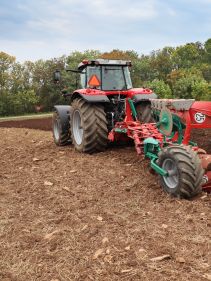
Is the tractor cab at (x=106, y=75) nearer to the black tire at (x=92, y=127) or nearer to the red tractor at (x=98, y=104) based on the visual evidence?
the red tractor at (x=98, y=104)

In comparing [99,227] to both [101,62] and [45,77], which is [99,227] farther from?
[45,77]

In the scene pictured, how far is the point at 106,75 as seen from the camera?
367 inches

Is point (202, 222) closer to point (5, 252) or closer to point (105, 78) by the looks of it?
point (5, 252)

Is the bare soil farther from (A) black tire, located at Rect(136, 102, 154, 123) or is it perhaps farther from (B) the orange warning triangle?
(B) the orange warning triangle

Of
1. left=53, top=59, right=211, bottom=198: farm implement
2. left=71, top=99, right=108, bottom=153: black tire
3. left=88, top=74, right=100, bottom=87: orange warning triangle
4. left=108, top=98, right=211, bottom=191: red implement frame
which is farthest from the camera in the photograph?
left=88, top=74, right=100, bottom=87: orange warning triangle

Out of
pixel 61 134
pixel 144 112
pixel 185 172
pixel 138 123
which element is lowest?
pixel 61 134

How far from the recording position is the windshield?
9250 mm

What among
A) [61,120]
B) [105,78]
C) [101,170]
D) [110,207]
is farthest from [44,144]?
[110,207]

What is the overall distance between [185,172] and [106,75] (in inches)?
186

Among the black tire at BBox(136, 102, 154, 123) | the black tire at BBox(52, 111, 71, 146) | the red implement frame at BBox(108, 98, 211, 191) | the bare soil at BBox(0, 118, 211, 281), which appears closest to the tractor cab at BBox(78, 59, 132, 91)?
the black tire at BBox(136, 102, 154, 123)

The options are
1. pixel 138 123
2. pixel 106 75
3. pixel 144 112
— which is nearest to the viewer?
pixel 138 123

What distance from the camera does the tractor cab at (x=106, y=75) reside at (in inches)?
361

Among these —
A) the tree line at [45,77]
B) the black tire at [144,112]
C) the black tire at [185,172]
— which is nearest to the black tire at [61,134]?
the black tire at [144,112]

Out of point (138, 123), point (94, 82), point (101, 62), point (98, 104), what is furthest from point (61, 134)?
point (138, 123)
